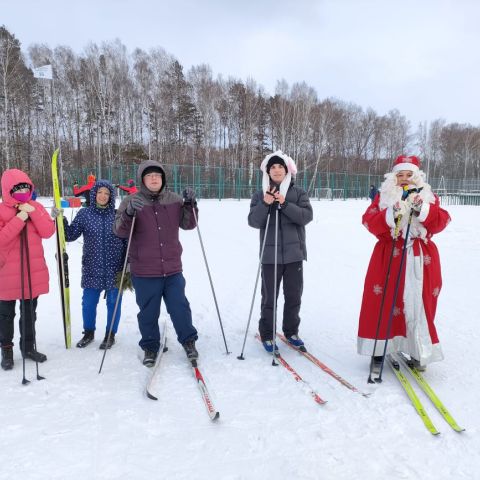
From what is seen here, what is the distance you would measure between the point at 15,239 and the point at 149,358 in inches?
58.2

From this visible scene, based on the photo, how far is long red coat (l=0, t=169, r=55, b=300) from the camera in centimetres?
297

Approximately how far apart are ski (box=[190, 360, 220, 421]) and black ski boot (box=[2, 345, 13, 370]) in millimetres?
1486

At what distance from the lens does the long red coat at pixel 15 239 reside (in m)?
2.97

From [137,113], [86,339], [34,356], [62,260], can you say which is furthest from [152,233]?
[137,113]

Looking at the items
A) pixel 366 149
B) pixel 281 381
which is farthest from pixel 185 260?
pixel 366 149

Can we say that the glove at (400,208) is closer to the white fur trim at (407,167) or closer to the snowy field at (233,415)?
the white fur trim at (407,167)

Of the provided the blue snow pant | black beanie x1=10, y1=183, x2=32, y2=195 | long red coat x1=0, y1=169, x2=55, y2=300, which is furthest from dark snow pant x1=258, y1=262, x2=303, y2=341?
black beanie x1=10, y1=183, x2=32, y2=195

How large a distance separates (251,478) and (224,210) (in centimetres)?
1648

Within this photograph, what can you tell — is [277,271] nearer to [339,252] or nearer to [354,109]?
[339,252]

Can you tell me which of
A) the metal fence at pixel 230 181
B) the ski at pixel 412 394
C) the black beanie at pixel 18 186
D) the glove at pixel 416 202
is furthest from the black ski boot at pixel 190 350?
the metal fence at pixel 230 181

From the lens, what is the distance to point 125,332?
4008 mm

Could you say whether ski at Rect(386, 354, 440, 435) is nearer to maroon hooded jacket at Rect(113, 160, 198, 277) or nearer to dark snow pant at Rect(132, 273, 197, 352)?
dark snow pant at Rect(132, 273, 197, 352)

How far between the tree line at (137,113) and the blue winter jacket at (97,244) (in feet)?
74.2

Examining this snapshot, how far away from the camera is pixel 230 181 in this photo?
83.9 ft
